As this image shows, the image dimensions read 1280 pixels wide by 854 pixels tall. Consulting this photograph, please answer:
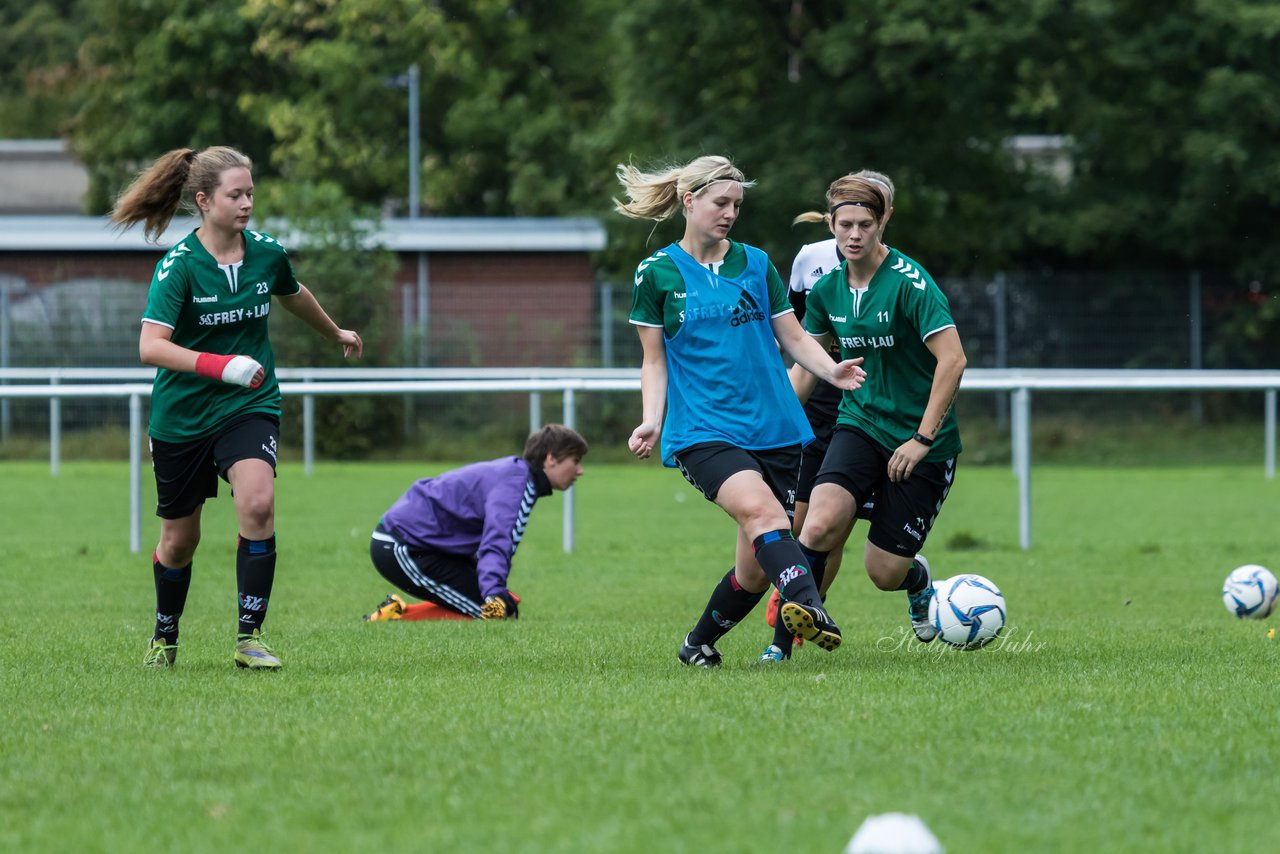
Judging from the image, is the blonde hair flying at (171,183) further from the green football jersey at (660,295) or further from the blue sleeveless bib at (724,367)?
the blue sleeveless bib at (724,367)

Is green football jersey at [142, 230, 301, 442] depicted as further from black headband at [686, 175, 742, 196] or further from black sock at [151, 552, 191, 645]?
black headband at [686, 175, 742, 196]

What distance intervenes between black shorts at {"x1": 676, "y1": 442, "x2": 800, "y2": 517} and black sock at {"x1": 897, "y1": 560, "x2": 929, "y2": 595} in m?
1.20

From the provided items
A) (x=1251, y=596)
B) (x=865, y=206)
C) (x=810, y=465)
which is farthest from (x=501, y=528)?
(x=1251, y=596)

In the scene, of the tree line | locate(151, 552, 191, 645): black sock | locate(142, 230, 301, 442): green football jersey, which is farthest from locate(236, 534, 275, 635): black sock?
the tree line

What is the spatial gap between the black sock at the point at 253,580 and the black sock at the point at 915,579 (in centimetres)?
273

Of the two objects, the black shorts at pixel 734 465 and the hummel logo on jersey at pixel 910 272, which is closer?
the black shorts at pixel 734 465

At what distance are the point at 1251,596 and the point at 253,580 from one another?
4894 millimetres

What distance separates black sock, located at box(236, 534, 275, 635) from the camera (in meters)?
6.59

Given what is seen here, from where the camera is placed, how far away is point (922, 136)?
28.0 metres

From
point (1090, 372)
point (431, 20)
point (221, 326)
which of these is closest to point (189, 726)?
point (221, 326)

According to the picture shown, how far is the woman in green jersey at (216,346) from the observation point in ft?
21.2

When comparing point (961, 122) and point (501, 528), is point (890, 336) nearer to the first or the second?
point (501, 528)

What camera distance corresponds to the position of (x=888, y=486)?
22.6 feet

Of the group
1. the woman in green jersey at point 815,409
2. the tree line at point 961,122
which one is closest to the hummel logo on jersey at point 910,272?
the woman in green jersey at point 815,409
